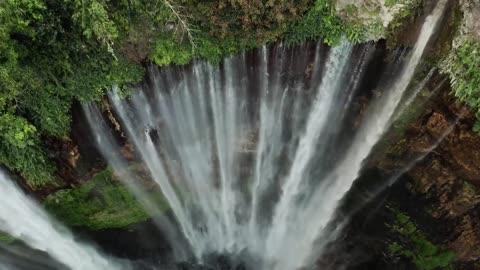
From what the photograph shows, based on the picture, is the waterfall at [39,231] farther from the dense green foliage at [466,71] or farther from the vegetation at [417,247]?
the dense green foliage at [466,71]

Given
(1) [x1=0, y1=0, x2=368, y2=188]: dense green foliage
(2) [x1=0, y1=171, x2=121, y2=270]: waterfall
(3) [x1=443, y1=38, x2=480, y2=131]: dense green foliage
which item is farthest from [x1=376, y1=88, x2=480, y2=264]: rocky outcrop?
(2) [x1=0, y1=171, x2=121, y2=270]: waterfall

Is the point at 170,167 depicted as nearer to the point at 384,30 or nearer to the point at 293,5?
the point at 293,5

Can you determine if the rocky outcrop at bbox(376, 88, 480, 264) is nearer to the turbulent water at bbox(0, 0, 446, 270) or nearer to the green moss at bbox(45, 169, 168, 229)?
the turbulent water at bbox(0, 0, 446, 270)

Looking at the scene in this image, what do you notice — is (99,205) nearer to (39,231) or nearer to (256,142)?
(39,231)

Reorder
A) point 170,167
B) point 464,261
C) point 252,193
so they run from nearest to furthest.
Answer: point 464,261 → point 170,167 → point 252,193

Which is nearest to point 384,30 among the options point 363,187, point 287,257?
point 363,187
